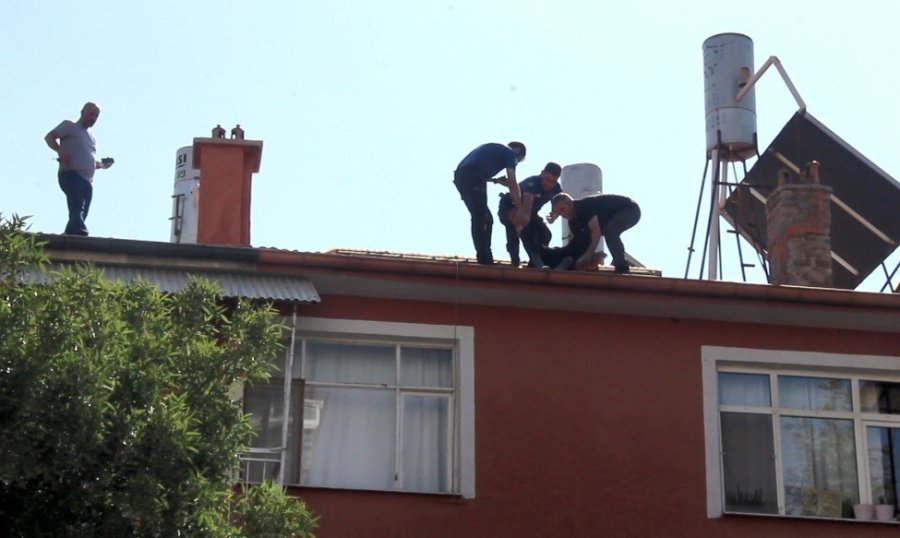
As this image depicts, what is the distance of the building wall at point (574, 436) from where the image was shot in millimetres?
15531

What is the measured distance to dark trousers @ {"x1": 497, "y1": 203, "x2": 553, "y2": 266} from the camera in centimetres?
1767

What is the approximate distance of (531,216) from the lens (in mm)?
18094

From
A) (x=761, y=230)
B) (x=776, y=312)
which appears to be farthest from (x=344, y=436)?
(x=761, y=230)

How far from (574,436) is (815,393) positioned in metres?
2.57

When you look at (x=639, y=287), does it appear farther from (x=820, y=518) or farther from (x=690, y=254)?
(x=690, y=254)

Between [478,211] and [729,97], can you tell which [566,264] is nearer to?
[478,211]

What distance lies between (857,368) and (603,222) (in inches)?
115

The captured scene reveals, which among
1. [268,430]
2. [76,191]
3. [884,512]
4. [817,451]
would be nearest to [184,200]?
[76,191]

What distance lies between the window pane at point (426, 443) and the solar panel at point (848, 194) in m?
6.66

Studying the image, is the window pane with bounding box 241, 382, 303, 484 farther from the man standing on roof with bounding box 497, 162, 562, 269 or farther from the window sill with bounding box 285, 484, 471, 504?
the man standing on roof with bounding box 497, 162, 562, 269

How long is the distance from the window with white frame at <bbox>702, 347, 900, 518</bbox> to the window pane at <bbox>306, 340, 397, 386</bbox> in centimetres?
304

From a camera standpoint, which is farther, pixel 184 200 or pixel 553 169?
pixel 184 200

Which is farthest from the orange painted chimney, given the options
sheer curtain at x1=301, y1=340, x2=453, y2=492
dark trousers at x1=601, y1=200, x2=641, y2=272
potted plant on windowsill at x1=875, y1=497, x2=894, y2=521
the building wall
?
potted plant on windowsill at x1=875, y1=497, x2=894, y2=521

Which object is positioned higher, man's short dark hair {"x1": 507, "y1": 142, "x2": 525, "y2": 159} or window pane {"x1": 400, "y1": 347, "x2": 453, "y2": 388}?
man's short dark hair {"x1": 507, "y1": 142, "x2": 525, "y2": 159}
